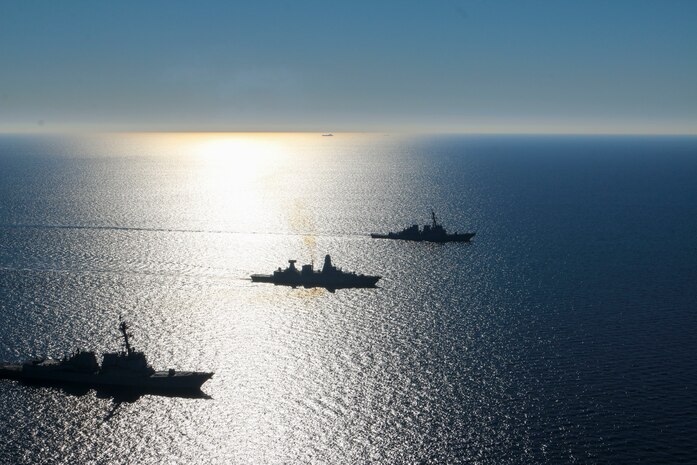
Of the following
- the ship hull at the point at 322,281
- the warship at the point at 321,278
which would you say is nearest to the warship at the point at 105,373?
the ship hull at the point at 322,281

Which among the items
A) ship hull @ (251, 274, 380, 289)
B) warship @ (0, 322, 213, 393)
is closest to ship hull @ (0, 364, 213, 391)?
warship @ (0, 322, 213, 393)

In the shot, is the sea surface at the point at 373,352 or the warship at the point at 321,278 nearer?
the sea surface at the point at 373,352

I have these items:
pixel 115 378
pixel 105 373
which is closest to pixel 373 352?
pixel 115 378

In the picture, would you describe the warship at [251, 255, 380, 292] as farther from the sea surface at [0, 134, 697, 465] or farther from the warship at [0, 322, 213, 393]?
the warship at [0, 322, 213, 393]

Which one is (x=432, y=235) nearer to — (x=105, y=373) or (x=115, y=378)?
(x=115, y=378)

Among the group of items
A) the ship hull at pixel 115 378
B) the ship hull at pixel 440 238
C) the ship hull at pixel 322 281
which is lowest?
the ship hull at pixel 115 378

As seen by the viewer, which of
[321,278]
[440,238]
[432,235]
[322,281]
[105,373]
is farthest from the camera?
[432,235]

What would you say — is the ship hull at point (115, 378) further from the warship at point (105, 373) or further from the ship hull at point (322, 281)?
the ship hull at point (322, 281)

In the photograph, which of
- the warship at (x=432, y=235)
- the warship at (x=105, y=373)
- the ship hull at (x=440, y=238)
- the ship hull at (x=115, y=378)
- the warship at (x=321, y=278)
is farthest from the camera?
the ship hull at (x=440, y=238)
